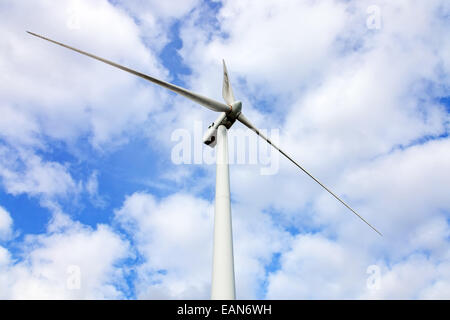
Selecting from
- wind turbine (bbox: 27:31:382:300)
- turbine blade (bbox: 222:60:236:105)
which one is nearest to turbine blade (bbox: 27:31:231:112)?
wind turbine (bbox: 27:31:382:300)

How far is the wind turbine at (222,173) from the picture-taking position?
1527 cm

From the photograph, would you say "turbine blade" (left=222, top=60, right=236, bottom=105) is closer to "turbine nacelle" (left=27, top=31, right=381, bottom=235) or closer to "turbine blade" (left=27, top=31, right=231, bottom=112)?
"turbine nacelle" (left=27, top=31, right=381, bottom=235)

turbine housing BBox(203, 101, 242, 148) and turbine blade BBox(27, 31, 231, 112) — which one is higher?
turbine blade BBox(27, 31, 231, 112)

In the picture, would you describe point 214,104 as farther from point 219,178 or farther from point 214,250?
point 214,250

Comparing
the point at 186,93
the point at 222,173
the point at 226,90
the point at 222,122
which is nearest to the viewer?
the point at 222,173

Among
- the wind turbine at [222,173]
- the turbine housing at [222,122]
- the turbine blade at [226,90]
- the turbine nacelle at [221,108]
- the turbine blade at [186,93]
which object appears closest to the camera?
the wind turbine at [222,173]

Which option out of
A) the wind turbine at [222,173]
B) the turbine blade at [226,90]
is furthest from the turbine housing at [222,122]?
the turbine blade at [226,90]

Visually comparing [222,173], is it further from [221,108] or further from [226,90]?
[226,90]

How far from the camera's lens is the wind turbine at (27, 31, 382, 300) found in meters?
15.3

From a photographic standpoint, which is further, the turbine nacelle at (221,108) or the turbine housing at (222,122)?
the turbine housing at (222,122)

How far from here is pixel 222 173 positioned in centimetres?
1983

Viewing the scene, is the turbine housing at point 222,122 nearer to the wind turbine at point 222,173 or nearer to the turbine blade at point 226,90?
the wind turbine at point 222,173

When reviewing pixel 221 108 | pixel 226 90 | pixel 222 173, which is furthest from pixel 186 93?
pixel 222 173
